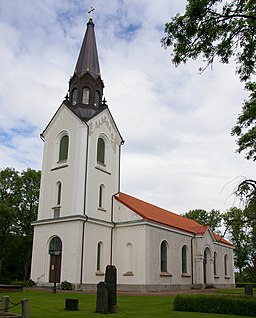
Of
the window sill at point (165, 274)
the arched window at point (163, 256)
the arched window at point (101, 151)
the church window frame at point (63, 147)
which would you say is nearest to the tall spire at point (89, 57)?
the church window frame at point (63, 147)

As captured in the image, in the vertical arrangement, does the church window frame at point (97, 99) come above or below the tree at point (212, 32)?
above

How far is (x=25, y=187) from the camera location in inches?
1799

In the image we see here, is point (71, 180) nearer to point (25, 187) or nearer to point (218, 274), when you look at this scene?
point (25, 187)

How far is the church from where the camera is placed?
92.8 ft

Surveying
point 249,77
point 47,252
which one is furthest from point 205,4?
point 47,252

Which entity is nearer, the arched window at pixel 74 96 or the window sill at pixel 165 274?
the window sill at pixel 165 274

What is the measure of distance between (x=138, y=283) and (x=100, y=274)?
118 inches

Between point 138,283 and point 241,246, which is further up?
point 241,246

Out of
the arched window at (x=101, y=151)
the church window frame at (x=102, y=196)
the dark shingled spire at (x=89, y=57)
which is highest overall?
the dark shingled spire at (x=89, y=57)

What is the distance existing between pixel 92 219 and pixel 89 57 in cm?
1525

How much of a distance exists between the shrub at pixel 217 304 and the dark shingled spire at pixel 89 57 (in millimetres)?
23067

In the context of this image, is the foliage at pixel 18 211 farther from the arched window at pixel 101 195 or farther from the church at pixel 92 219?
the arched window at pixel 101 195

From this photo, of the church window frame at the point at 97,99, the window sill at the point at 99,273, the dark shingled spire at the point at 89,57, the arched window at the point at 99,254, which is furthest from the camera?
the dark shingled spire at the point at 89,57

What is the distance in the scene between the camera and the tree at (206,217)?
6236cm
